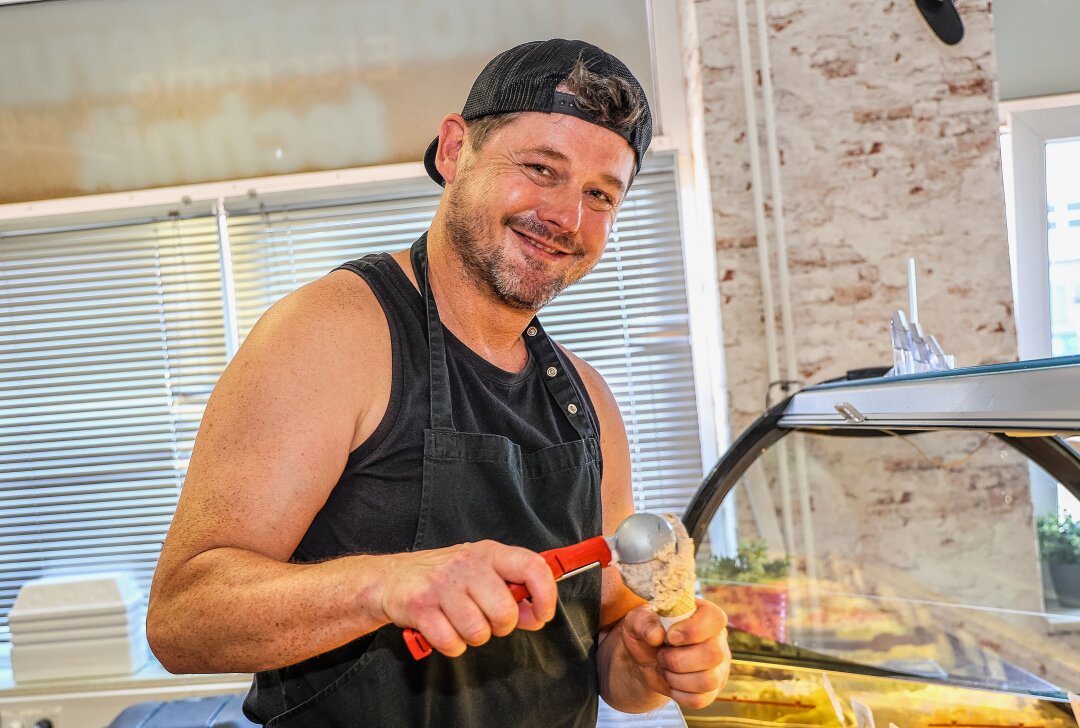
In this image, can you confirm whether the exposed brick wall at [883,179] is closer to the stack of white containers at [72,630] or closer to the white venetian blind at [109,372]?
the white venetian blind at [109,372]

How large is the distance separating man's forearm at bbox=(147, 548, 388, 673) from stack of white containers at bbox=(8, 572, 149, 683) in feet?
10.3

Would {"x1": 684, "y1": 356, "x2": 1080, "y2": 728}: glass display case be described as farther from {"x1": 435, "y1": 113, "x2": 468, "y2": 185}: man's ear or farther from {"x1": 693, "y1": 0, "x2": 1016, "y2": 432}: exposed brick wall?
{"x1": 693, "y1": 0, "x2": 1016, "y2": 432}: exposed brick wall

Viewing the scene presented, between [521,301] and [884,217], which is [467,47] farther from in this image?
[521,301]

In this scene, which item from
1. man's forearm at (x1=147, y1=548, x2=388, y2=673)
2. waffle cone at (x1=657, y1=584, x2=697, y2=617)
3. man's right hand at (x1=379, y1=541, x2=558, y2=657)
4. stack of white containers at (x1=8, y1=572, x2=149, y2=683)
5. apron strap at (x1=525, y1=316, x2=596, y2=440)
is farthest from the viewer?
stack of white containers at (x1=8, y1=572, x2=149, y2=683)

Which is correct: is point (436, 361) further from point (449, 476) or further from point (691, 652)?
point (691, 652)

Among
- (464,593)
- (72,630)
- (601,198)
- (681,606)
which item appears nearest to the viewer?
(464,593)

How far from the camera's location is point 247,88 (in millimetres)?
4129

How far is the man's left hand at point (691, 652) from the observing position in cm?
140

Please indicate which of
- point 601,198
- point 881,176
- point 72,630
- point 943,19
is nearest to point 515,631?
point 601,198

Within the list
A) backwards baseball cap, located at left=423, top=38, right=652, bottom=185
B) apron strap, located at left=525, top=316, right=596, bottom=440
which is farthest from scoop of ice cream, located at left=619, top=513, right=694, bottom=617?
backwards baseball cap, located at left=423, top=38, right=652, bottom=185

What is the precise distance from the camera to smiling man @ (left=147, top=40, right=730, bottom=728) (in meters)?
1.06

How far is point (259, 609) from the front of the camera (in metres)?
1.05

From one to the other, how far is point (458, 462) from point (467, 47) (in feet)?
10.2

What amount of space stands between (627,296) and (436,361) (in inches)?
107
